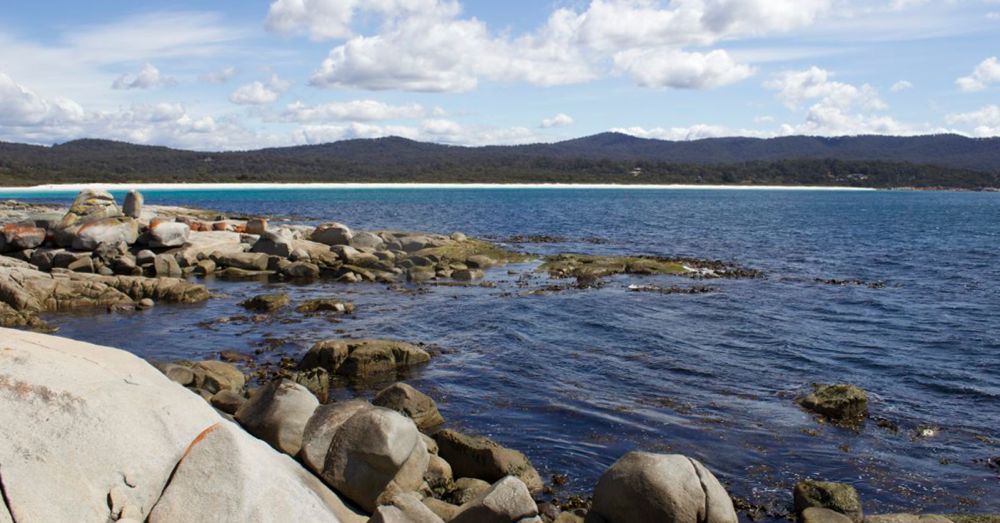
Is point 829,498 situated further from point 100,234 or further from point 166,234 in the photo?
point 166,234

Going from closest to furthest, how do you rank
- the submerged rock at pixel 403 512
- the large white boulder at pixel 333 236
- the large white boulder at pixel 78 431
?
the large white boulder at pixel 78 431
the submerged rock at pixel 403 512
the large white boulder at pixel 333 236

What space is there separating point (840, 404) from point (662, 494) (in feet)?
25.4

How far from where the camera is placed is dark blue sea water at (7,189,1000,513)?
43.6 ft

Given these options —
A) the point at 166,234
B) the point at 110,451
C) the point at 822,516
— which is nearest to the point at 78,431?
the point at 110,451

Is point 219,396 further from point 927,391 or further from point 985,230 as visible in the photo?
point 985,230

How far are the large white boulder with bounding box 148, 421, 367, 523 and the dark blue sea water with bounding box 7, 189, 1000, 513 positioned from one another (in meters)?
5.21

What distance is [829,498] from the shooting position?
1084 centimetres

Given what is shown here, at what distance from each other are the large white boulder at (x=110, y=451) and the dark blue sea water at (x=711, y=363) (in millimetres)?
5745

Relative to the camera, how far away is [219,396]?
13.2 metres

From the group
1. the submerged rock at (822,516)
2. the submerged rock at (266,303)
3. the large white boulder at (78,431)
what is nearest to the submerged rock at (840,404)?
the submerged rock at (822,516)

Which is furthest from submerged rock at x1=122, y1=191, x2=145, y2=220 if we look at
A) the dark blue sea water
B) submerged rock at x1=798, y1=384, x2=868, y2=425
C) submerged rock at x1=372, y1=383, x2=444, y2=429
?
submerged rock at x1=798, y1=384, x2=868, y2=425

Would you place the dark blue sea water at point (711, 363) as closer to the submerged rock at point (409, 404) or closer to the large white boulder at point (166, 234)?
the submerged rock at point (409, 404)

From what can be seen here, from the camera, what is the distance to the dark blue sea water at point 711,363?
13.3 meters

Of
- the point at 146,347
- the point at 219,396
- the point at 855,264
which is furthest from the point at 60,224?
the point at 855,264
